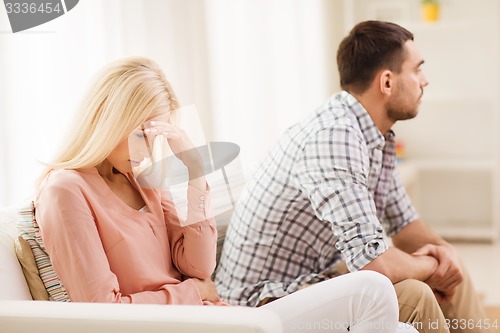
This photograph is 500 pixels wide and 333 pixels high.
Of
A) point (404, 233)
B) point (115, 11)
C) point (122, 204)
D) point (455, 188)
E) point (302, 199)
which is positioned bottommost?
point (455, 188)

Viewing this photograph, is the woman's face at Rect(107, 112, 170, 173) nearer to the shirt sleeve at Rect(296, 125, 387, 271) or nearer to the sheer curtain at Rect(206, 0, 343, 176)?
the shirt sleeve at Rect(296, 125, 387, 271)

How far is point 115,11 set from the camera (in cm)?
325

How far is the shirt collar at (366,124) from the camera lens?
2312 mm

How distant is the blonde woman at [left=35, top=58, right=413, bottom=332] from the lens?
5.37ft

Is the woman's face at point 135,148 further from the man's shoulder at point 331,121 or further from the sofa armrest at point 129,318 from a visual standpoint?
the man's shoulder at point 331,121

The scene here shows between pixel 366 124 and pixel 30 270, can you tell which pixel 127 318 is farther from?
pixel 366 124

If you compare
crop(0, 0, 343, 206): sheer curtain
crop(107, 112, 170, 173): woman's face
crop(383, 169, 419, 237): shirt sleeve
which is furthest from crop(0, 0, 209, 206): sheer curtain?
crop(383, 169, 419, 237): shirt sleeve

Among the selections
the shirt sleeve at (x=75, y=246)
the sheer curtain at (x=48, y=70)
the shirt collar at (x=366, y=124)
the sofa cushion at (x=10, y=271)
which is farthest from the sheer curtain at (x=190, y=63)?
the shirt collar at (x=366, y=124)

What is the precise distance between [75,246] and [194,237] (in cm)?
34

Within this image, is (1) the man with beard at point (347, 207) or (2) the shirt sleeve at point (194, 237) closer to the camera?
(2) the shirt sleeve at point (194, 237)

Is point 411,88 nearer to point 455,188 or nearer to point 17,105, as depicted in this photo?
point 17,105

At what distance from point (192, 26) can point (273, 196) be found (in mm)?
1912

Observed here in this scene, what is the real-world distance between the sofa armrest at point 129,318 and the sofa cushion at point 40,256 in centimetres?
13

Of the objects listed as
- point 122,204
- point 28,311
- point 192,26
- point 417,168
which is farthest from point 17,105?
point 417,168
